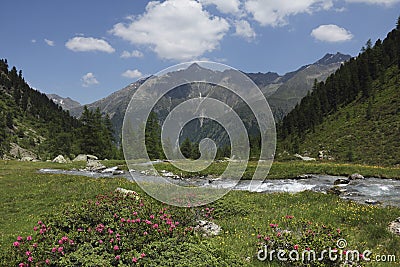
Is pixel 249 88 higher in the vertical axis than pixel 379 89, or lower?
lower

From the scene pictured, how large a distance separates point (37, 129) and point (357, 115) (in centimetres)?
13634

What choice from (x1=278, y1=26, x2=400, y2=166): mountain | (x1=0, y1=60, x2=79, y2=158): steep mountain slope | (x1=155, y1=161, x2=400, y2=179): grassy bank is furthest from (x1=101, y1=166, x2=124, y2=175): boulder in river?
(x1=0, y1=60, x2=79, y2=158): steep mountain slope

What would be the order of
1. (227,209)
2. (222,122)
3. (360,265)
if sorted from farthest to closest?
1. (227,209)
2. (222,122)
3. (360,265)

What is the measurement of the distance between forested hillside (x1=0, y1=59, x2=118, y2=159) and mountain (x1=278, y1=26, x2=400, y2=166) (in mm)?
52742

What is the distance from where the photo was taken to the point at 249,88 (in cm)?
1056

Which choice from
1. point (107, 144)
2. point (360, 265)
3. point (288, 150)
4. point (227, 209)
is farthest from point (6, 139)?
point (360, 265)

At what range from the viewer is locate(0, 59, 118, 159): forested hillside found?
248 ft

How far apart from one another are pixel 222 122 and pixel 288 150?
8061 cm

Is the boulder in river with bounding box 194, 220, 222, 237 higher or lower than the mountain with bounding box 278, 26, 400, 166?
lower

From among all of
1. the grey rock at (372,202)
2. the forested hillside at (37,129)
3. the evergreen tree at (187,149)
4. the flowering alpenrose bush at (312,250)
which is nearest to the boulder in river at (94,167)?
the forested hillside at (37,129)

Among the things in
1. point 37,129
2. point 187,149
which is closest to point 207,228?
point 187,149

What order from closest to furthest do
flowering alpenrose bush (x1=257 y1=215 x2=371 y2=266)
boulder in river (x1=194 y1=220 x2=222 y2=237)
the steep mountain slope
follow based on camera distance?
flowering alpenrose bush (x1=257 y1=215 x2=371 y2=266)
boulder in river (x1=194 y1=220 x2=222 y2=237)
the steep mountain slope

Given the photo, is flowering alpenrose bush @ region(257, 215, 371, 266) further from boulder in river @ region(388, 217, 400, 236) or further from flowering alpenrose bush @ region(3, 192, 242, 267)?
boulder in river @ region(388, 217, 400, 236)

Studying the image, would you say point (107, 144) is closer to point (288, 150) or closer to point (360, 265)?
point (288, 150)
